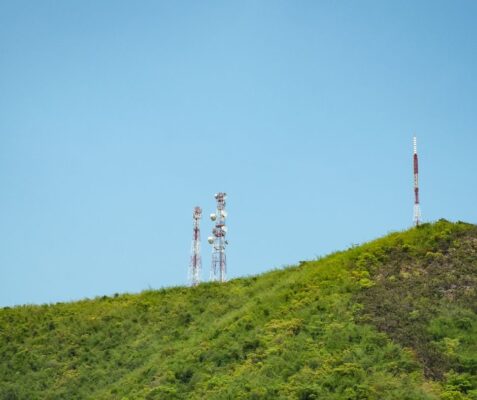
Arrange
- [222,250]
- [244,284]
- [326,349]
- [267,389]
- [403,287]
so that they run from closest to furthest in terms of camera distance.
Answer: [267,389] < [326,349] < [403,287] < [244,284] < [222,250]

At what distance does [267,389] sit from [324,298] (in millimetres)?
7490

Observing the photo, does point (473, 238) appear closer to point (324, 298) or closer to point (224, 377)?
point (324, 298)

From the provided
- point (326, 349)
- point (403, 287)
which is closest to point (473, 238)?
point (403, 287)

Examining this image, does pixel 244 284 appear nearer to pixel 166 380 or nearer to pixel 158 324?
pixel 158 324

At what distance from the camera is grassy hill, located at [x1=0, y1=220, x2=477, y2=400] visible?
74.7 ft

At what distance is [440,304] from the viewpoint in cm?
2683

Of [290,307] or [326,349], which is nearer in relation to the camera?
[326,349]

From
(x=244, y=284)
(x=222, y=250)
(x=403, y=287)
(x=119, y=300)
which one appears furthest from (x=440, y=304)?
(x=222, y=250)

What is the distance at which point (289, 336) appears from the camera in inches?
1048

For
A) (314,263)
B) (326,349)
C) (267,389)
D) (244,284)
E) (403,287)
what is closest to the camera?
(267,389)

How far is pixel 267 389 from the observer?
22.8 meters

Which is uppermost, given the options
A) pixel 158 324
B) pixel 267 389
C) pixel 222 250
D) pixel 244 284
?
pixel 222 250

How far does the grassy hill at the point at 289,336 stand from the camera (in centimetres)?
2277

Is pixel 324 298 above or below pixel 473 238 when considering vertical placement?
below
